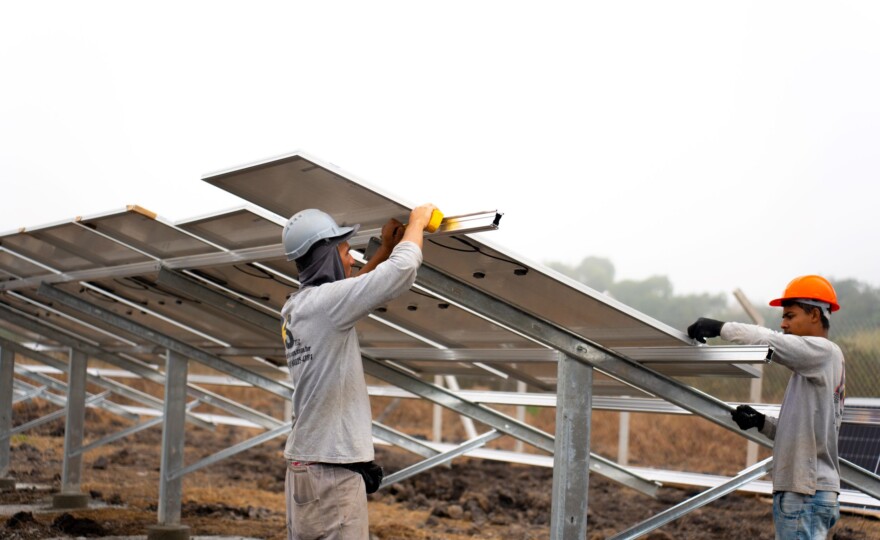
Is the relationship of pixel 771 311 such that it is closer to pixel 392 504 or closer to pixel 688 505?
pixel 392 504

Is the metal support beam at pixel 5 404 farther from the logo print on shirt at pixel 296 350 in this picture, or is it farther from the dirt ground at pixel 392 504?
the logo print on shirt at pixel 296 350

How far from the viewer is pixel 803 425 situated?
4883mm

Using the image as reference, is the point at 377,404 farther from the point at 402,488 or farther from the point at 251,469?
the point at 402,488

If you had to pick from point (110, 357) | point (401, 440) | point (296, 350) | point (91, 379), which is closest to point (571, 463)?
point (296, 350)

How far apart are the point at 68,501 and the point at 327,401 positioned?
7500mm

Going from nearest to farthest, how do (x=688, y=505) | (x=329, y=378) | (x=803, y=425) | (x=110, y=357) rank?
(x=329, y=378)
(x=803, y=425)
(x=688, y=505)
(x=110, y=357)

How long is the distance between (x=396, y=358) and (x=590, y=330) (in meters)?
2.71

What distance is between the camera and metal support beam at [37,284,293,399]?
27.9 feet

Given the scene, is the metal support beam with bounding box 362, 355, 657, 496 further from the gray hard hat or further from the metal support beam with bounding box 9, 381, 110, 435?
the metal support beam with bounding box 9, 381, 110, 435

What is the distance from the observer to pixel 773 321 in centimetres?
2569

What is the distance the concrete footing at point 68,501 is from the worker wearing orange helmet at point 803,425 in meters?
7.74

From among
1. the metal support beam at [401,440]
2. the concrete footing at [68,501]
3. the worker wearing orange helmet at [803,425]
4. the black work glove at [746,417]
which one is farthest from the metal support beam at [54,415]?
the worker wearing orange helmet at [803,425]

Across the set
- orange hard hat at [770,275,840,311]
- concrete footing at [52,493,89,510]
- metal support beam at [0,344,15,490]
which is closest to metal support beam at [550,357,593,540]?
orange hard hat at [770,275,840,311]

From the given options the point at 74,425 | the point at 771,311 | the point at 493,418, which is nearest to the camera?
the point at 493,418
